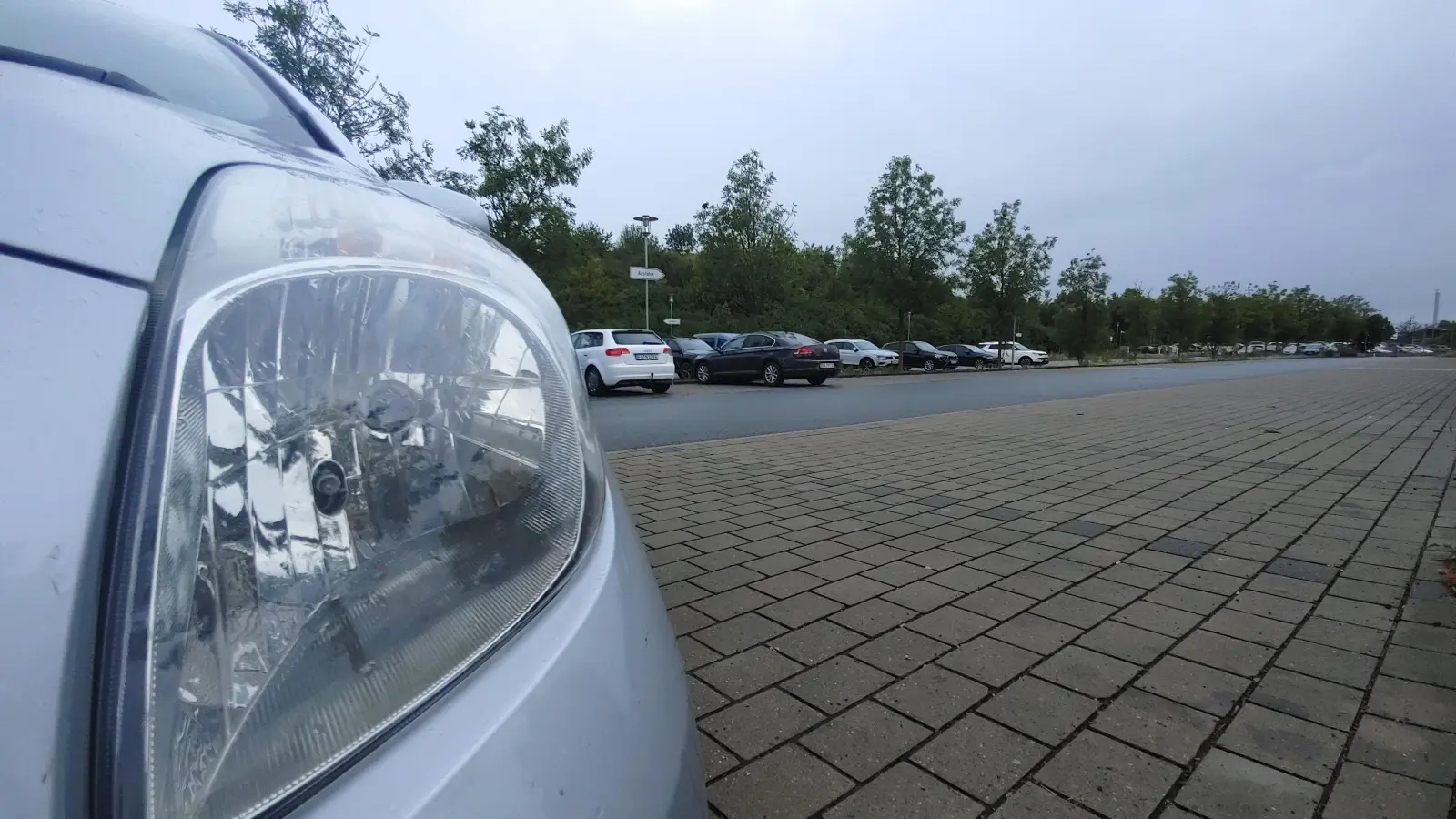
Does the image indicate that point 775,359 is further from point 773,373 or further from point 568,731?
point 568,731

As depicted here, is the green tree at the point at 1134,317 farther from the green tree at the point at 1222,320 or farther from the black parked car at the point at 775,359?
the black parked car at the point at 775,359

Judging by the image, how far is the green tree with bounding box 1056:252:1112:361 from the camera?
42094mm

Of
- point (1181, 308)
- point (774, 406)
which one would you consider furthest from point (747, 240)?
point (1181, 308)

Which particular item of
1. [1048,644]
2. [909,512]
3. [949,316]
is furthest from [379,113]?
[949,316]

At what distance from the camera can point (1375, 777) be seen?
1.86m

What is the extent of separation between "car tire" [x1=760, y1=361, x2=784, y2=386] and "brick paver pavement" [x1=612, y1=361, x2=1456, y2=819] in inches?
534

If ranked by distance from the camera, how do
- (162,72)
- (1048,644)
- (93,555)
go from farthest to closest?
(1048,644) < (162,72) < (93,555)

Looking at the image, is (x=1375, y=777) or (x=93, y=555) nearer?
(x=93, y=555)

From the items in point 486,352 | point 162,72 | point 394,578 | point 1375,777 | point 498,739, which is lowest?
point 1375,777

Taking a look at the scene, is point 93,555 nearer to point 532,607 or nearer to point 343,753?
point 343,753

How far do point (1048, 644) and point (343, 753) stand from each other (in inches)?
100

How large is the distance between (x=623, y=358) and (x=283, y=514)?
15020 millimetres

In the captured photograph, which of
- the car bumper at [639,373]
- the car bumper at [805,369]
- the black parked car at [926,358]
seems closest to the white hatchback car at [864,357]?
the black parked car at [926,358]

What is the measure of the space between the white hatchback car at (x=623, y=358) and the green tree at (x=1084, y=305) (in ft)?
113
